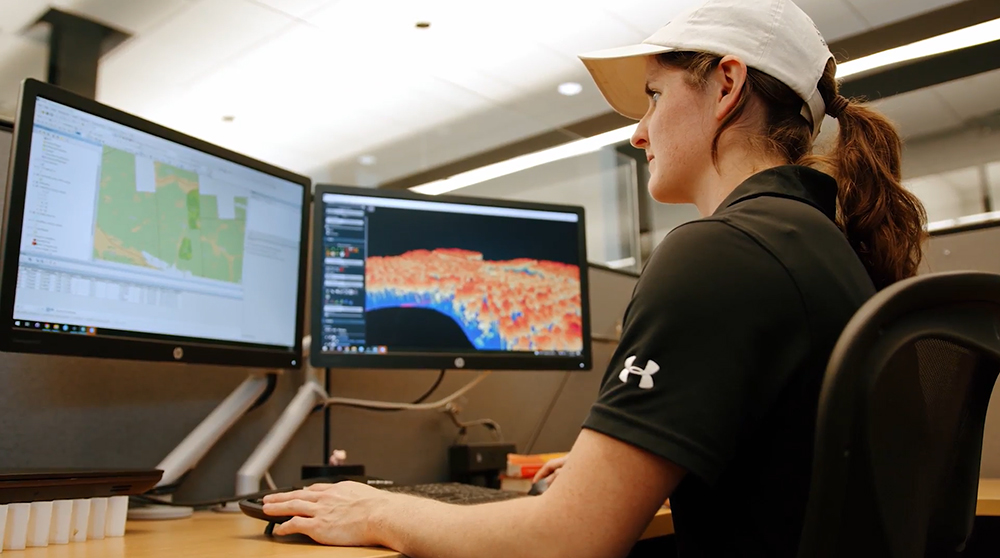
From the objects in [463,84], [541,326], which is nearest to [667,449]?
[541,326]

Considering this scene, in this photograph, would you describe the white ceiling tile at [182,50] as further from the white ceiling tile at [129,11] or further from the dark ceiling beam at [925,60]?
the dark ceiling beam at [925,60]

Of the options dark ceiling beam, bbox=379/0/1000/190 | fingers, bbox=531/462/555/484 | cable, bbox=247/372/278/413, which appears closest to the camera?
fingers, bbox=531/462/555/484

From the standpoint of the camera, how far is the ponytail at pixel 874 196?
2.83 ft

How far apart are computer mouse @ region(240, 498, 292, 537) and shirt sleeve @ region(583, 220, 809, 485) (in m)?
0.40

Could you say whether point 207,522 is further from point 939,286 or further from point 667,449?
point 939,286

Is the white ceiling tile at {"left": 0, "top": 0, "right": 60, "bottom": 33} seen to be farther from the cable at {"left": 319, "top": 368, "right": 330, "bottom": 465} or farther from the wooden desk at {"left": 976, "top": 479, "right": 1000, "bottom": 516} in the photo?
the wooden desk at {"left": 976, "top": 479, "right": 1000, "bottom": 516}

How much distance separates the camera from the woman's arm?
2.08 ft

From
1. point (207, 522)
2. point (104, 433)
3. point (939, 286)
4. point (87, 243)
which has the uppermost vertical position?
point (87, 243)

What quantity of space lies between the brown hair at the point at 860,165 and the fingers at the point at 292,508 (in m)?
0.58

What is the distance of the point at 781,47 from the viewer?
0.88 metres

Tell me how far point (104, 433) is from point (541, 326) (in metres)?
0.79

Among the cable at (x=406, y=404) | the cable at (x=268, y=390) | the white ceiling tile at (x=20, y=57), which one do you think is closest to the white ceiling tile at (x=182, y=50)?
the white ceiling tile at (x=20, y=57)

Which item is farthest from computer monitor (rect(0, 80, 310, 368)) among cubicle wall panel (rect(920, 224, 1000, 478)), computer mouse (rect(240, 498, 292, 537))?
cubicle wall panel (rect(920, 224, 1000, 478))

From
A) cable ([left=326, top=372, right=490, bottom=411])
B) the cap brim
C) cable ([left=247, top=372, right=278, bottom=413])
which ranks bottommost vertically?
cable ([left=326, top=372, right=490, bottom=411])
